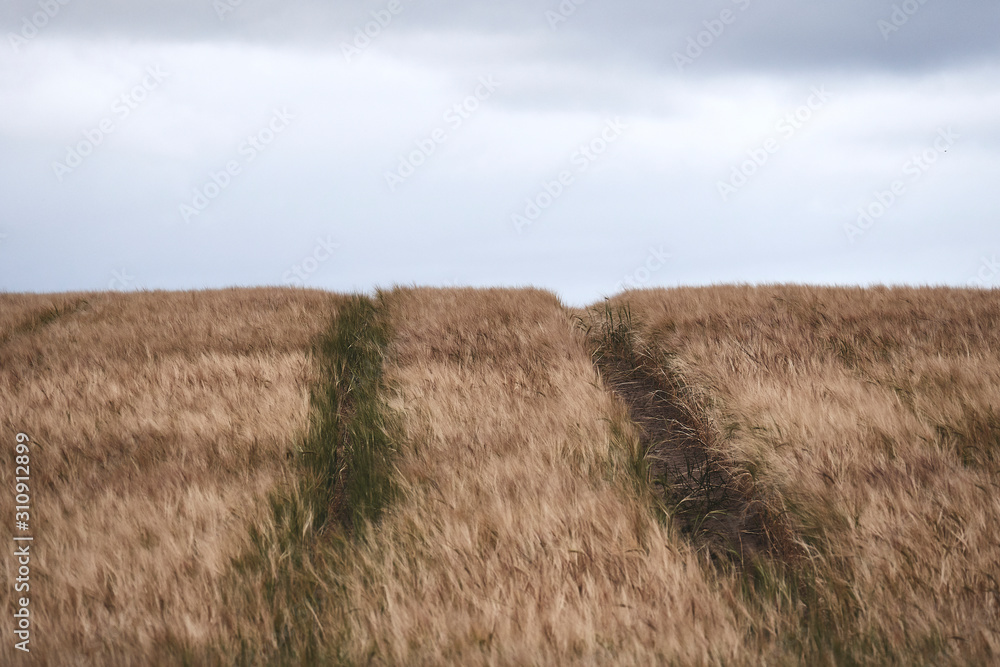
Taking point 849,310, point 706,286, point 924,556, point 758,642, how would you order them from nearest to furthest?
point 758,642
point 924,556
point 849,310
point 706,286

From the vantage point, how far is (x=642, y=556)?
2.71m

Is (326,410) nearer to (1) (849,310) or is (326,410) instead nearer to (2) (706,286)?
(1) (849,310)

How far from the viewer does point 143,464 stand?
13.2 feet

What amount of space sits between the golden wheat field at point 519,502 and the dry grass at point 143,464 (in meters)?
0.02

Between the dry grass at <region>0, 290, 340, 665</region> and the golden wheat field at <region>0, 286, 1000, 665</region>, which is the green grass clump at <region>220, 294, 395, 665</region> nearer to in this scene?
the golden wheat field at <region>0, 286, 1000, 665</region>

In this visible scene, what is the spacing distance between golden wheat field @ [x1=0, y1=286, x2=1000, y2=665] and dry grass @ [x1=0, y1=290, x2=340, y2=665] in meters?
0.02

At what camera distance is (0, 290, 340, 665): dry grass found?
2.48m

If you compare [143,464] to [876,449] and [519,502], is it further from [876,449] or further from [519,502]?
[876,449]

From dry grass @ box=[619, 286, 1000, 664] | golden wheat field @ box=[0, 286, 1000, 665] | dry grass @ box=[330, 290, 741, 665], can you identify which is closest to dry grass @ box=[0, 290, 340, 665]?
golden wheat field @ box=[0, 286, 1000, 665]

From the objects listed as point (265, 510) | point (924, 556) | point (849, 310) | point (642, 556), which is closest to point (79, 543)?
point (265, 510)

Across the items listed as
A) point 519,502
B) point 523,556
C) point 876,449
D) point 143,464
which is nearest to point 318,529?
point 519,502

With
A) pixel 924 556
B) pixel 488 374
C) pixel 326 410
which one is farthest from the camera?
pixel 488 374

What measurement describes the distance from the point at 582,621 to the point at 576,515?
76 centimetres

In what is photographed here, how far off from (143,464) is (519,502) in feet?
8.29
